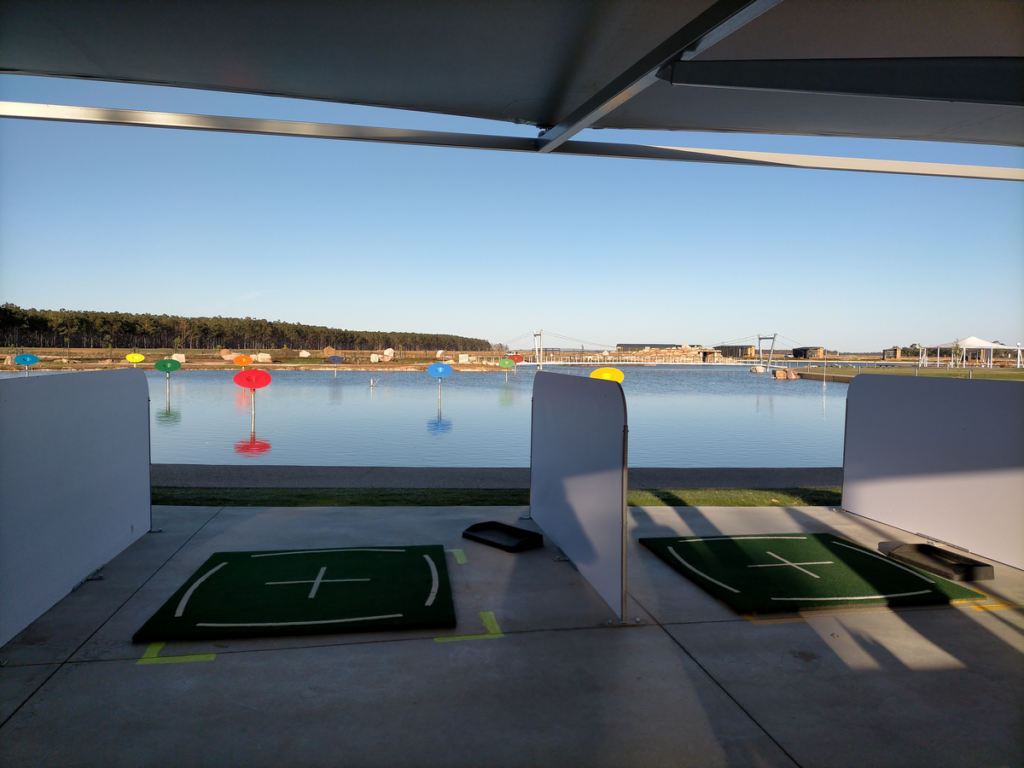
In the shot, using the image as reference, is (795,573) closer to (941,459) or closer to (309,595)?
(941,459)

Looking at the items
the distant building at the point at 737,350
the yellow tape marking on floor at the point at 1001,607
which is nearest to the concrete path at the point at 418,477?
the yellow tape marking on floor at the point at 1001,607

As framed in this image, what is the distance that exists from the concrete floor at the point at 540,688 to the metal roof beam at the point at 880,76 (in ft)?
10.3

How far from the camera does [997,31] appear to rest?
3816 millimetres

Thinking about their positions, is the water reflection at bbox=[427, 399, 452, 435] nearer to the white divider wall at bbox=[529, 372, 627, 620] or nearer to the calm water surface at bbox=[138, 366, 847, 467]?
the calm water surface at bbox=[138, 366, 847, 467]

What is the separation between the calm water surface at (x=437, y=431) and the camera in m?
13.5

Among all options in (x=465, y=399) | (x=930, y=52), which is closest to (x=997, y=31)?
(x=930, y=52)

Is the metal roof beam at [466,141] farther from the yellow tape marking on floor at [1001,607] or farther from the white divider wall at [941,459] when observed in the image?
the yellow tape marking on floor at [1001,607]

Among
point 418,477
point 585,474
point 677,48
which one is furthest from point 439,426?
point 677,48

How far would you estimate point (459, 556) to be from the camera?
5438mm

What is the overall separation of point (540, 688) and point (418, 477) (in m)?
6.26

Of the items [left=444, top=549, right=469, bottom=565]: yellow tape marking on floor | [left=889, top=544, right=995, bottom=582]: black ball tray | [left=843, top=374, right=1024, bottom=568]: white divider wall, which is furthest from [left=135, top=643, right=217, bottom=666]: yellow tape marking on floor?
[left=843, top=374, right=1024, bottom=568]: white divider wall

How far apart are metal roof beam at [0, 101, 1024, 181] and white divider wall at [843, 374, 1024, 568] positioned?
7.11 feet

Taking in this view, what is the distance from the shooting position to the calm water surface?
1347 centimetres

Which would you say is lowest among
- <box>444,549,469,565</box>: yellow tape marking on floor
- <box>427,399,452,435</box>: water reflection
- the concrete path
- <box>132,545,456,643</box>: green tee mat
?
<box>427,399,452,435</box>: water reflection
